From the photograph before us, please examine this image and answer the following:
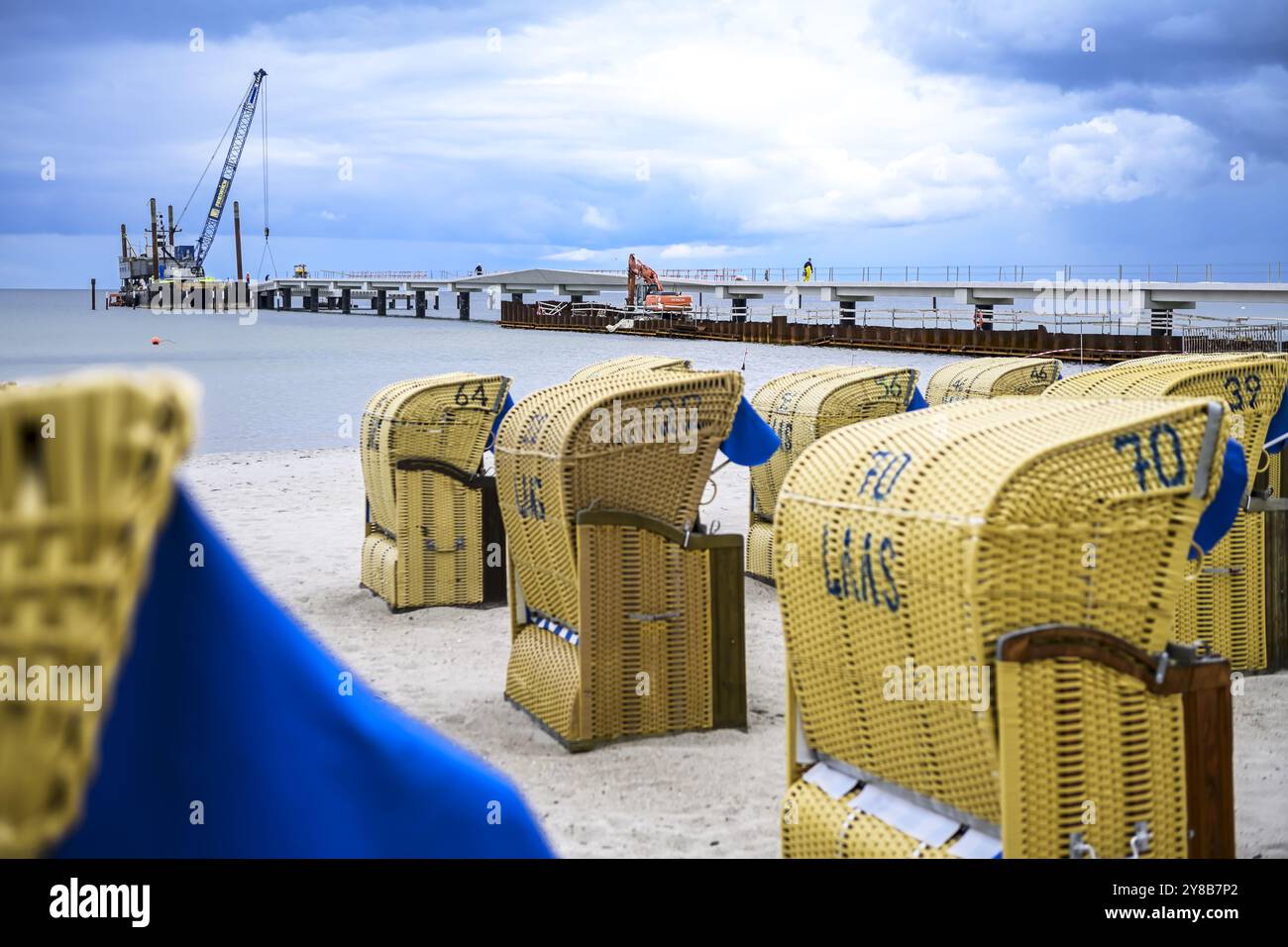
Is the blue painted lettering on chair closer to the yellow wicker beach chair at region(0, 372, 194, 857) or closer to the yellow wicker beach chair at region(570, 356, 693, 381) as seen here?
the yellow wicker beach chair at region(0, 372, 194, 857)

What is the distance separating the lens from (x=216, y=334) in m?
109

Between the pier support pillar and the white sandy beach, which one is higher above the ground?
the pier support pillar

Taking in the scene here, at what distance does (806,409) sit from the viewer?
11906 millimetres

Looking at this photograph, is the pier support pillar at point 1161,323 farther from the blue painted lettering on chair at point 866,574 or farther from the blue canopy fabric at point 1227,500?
the blue painted lettering on chair at point 866,574

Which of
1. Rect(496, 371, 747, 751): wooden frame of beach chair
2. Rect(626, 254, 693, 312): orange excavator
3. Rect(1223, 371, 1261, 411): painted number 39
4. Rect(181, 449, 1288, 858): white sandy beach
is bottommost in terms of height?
Rect(181, 449, 1288, 858): white sandy beach

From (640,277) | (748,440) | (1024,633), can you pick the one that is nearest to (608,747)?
(748,440)

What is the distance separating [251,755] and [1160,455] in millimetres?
3313

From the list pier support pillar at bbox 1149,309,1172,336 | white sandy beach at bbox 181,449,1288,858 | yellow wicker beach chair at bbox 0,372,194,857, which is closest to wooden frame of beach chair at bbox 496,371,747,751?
white sandy beach at bbox 181,449,1288,858

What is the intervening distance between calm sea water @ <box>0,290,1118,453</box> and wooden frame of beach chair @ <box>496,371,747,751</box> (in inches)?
633

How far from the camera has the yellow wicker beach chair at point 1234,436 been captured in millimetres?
7508

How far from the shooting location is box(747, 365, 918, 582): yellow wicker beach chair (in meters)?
11.9

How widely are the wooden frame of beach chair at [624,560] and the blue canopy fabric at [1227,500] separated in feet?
10.5
